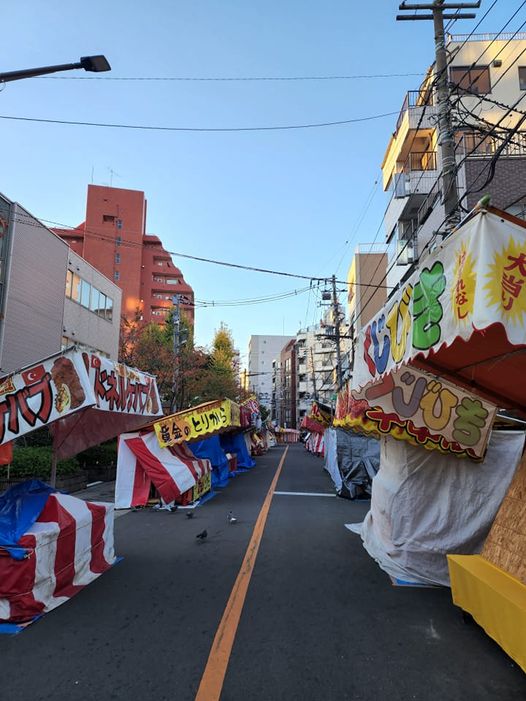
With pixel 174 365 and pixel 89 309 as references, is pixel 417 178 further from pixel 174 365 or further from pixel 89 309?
pixel 89 309

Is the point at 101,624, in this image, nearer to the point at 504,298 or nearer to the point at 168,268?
the point at 504,298

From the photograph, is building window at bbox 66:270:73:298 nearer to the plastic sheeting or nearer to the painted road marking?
the painted road marking

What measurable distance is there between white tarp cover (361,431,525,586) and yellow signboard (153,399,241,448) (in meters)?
6.26

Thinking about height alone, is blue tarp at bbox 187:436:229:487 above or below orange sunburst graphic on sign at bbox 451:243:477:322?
below

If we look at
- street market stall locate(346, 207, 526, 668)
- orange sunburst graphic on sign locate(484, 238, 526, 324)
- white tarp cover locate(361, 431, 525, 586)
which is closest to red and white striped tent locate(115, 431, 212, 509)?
street market stall locate(346, 207, 526, 668)

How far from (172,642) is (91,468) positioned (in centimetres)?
1322

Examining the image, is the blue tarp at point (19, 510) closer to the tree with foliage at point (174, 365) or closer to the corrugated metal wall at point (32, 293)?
the corrugated metal wall at point (32, 293)

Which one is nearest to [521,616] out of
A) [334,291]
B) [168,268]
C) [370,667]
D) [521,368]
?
[370,667]

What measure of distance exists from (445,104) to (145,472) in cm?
1036

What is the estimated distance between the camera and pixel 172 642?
3865mm

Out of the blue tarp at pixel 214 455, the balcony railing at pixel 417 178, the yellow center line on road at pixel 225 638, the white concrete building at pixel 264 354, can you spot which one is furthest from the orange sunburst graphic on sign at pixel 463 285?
the white concrete building at pixel 264 354

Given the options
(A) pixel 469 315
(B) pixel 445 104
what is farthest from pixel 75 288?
(A) pixel 469 315

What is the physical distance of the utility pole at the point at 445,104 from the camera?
24.7 ft

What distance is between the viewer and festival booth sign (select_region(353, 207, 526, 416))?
2.35 m
